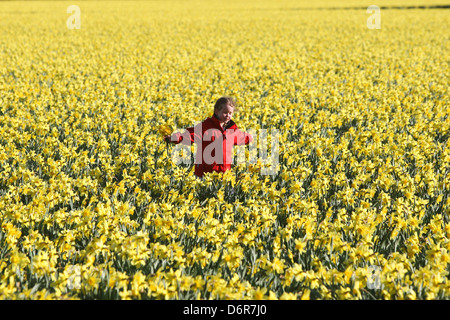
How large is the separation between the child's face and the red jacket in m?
0.08

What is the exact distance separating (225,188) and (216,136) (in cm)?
70

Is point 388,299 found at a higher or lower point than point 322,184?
lower

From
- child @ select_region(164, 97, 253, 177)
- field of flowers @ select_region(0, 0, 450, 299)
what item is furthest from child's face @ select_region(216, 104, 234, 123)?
field of flowers @ select_region(0, 0, 450, 299)

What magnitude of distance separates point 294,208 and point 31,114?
6.43 metres

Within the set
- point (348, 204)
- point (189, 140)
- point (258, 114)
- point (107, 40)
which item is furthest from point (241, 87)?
point (107, 40)

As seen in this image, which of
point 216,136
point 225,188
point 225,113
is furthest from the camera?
point 225,188

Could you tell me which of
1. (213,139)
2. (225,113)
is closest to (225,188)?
(213,139)

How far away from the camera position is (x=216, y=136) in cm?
539

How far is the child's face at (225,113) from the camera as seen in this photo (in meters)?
5.16

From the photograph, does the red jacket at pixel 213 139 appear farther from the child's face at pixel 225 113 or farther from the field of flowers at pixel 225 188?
the field of flowers at pixel 225 188

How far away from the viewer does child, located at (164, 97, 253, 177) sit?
17.2ft

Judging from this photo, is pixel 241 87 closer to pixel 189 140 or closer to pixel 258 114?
pixel 258 114

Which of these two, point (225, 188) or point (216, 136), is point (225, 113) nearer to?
point (216, 136)

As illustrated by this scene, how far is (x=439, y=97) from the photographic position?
10.6 metres
